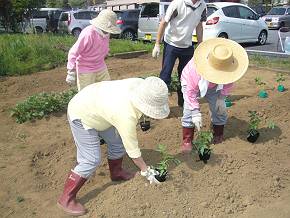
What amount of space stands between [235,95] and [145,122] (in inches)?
79.6

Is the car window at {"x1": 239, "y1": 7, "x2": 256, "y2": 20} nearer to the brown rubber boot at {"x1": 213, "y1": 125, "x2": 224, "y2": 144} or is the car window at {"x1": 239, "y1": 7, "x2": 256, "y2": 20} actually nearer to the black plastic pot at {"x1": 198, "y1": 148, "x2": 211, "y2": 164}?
the brown rubber boot at {"x1": 213, "y1": 125, "x2": 224, "y2": 144}

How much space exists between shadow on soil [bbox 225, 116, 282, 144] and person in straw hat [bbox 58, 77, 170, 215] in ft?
5.40

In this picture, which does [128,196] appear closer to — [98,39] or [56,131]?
[98,39]

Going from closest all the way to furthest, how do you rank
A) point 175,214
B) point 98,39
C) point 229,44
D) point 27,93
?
point 175,214 → point 229,44 → point 98,39 → point 27,93

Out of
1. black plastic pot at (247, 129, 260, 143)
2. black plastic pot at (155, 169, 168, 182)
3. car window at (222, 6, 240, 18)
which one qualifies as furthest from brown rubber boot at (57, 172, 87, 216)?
car window at (222, 6, 240, 18)

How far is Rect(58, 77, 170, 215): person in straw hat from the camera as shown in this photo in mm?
2957

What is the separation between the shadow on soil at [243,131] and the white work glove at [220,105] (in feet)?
1.52

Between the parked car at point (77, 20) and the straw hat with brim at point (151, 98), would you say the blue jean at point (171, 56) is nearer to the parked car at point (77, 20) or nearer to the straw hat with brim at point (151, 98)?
the straw hat with brim at point (151, 98)

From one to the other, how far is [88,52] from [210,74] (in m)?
1.50

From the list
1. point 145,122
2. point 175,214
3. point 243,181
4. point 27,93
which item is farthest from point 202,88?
point 27,93

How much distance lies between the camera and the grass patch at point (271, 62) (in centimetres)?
870

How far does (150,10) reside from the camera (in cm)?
1530

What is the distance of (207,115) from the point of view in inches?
225

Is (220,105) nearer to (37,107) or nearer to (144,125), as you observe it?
(144,125)
